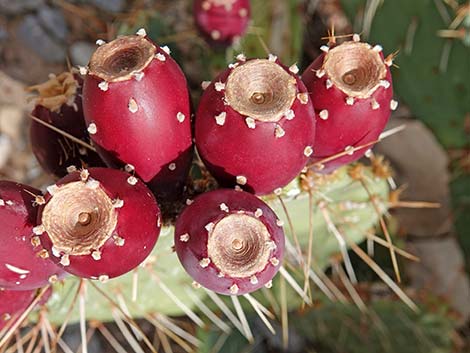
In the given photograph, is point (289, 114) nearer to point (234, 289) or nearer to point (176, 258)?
point (234, 289)

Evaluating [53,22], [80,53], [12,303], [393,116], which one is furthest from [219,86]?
[53,22]

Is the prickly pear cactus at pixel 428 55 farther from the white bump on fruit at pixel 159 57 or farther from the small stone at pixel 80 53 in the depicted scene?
the white bump on fruit at pixel 159 57

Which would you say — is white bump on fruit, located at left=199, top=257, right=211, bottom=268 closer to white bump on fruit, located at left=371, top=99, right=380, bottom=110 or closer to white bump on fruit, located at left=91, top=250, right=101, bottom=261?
white bump on fruit, located at left=91, top=250, right=101, bottom=261

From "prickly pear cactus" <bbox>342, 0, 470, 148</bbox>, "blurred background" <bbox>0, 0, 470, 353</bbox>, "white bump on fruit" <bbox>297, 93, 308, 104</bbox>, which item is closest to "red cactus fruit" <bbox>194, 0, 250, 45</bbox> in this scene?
"blurred background" <bbox>0, 0, 470, 353</bbox>

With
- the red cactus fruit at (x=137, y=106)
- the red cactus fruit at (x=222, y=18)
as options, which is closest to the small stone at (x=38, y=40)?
the red cactus fruit at (x=222, y=18)

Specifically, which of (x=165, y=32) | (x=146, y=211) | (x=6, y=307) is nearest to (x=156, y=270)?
(x=6, y=307)

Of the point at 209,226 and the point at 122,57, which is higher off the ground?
the point at 122,57

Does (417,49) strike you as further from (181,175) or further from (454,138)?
(181,175)
